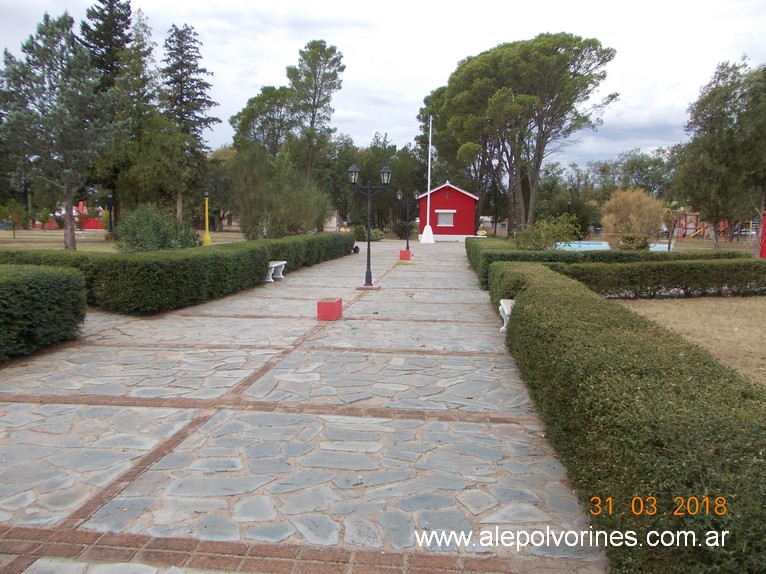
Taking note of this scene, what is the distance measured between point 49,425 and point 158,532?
2045 millimetres

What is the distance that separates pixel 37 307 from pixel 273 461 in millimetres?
4435

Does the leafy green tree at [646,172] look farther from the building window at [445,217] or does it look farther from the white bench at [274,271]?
the white bench at [274,271]

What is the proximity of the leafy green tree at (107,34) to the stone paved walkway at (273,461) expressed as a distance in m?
30.2

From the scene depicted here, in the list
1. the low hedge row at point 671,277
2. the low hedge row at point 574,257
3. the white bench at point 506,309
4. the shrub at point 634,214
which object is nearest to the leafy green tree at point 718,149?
the shrub at point 634,214

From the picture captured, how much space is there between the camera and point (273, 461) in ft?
11.8

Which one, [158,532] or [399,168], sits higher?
[399,168]

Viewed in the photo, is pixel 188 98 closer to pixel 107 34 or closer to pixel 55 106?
pixel 107 34

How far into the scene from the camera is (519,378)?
18.4ft

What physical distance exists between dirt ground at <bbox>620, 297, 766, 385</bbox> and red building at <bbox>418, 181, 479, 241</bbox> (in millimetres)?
29673

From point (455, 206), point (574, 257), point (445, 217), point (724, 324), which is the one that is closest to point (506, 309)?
point (724, 324)

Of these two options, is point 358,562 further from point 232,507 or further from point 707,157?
point 707,157

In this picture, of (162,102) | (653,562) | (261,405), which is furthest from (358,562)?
(162,102)

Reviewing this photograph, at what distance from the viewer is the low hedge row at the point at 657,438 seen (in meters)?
1.75

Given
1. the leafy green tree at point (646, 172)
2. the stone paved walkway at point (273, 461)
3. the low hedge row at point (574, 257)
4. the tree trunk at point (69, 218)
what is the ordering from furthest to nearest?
the leafy green tree at point (646, 172)
the tree trunk at point (69, 218)
the low hedge row at point (574, 257)
the stone paved walkway at point (273, 461)
